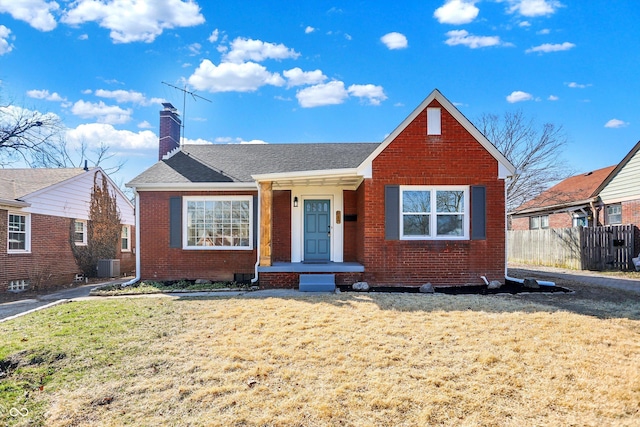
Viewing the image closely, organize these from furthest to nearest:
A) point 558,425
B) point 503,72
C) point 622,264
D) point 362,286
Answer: point 503,72 < point 622,264 < point 362,286 < point 558,425

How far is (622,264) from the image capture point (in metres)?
14.6

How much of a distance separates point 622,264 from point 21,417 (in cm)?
1828

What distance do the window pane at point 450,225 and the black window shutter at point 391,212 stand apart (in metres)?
1.12

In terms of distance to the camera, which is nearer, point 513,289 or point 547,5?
point 513,289

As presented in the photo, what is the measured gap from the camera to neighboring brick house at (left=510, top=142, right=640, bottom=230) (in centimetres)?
1541

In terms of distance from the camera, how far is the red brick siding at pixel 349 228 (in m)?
11.6

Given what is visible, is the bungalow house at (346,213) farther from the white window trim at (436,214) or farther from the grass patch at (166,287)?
the grass patch at (166,287)


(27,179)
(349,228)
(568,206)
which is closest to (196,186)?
(349,228)

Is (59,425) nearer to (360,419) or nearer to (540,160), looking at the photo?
(360,419)

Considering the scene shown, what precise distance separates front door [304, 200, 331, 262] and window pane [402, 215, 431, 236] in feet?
9.18

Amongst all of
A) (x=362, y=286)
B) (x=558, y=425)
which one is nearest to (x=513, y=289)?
(x=362, y=286)

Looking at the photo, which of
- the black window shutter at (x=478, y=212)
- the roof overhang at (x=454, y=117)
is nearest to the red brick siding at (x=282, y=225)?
Result: the roof overhang at (x=454, y=117)

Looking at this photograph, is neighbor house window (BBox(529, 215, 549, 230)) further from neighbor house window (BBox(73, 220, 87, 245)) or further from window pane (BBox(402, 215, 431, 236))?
neighbor house window (BBox(73, 220, 87, 245))

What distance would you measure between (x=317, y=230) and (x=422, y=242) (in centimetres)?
344
